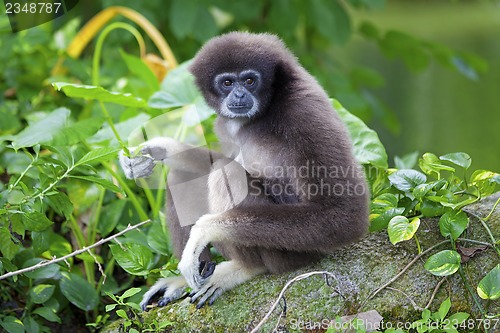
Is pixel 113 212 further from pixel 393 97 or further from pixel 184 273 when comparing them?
pixel 393 97

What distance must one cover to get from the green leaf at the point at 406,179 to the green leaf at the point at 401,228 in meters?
0.42

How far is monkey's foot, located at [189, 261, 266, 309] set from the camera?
441 cm

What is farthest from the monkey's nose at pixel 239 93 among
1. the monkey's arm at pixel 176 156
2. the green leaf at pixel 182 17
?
the green leaf at pixel 182 17

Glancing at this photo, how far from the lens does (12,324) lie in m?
4.42

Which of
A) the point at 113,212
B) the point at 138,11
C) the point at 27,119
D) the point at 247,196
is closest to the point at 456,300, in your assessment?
the point at 247,196

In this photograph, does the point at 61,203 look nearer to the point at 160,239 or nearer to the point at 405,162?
the point at 160,239

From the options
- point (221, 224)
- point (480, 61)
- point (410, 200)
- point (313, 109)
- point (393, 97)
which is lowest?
point (393, 97)

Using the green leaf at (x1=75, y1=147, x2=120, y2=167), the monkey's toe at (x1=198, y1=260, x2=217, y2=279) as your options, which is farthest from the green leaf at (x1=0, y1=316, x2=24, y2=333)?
the monkey's toe at (x1=198, y1=260, x2=217, y2=279)

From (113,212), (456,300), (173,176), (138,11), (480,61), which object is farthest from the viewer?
(480,61)

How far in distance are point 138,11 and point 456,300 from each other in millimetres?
5920

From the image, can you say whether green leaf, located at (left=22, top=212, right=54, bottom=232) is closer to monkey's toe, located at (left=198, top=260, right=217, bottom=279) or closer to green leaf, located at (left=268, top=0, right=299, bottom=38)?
monkey's toe, located at (left=198, top=260, right=217, bottom=279)

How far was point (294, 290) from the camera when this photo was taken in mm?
4266

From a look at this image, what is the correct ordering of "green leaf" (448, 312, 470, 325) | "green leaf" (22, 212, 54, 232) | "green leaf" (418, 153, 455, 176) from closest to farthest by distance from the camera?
"green leaf" (448, 312, 470, 325)
"green leaf" (22, 212, 54, 232)
"green leaf" (418, 153, 455, 176)

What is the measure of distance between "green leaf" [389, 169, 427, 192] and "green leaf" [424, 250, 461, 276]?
2.14 ft
